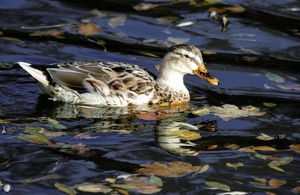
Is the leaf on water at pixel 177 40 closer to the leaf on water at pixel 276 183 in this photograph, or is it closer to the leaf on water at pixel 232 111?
the leaf on water at pixel 232 111

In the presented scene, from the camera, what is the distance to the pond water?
9.29 meters

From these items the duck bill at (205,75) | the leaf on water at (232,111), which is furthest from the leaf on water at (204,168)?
the duck bill at (205,75)

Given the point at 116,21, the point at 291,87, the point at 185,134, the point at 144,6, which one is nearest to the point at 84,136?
the point at 185,134

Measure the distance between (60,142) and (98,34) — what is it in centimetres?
424

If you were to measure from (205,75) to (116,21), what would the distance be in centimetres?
295

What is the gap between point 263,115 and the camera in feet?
37.1

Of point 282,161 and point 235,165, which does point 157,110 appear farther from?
point 282,161

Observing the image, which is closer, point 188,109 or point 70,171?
point 70,171

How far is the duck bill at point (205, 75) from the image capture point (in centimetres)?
1192

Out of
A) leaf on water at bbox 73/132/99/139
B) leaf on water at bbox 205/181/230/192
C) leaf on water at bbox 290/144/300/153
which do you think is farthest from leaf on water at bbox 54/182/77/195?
leaf on water at bbox 290/144/300/153

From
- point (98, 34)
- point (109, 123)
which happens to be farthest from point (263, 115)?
point (98, 34)

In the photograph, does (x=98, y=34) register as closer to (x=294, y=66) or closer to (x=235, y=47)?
(x=235, y=47)

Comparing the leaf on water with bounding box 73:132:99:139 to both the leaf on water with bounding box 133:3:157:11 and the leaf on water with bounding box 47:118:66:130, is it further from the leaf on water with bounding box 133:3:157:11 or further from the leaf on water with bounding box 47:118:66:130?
the leaf on water with bounding box 133:3:157:11

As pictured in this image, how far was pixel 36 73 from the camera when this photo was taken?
11.6 meters
